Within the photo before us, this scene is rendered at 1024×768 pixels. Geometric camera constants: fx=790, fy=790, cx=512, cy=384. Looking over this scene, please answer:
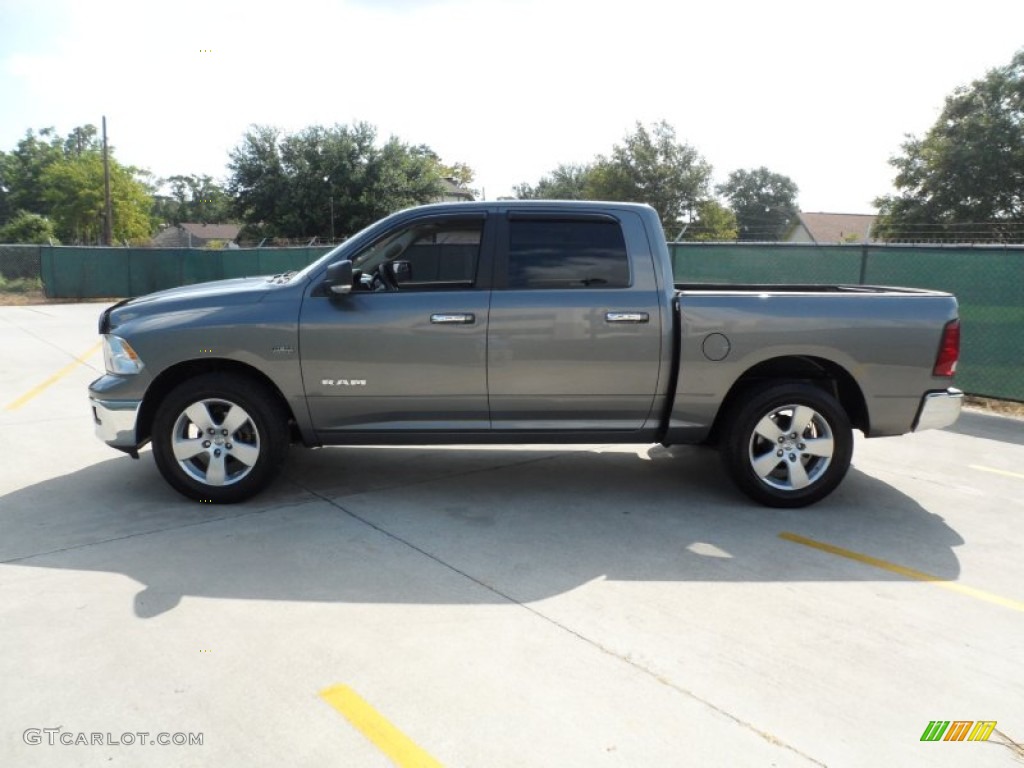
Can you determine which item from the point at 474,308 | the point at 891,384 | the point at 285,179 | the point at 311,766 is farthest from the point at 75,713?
the point at 285,179

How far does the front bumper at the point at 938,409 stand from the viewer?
528 cm

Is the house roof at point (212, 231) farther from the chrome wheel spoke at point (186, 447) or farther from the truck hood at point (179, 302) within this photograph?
the chrome wheel spoke at point (186, 447)

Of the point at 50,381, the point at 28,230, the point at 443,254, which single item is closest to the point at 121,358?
the point at 443,254

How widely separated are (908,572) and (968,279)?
6280 mm

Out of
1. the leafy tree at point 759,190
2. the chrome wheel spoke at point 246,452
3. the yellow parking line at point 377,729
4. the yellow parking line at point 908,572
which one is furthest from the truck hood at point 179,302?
the leafy tree at point 759,190

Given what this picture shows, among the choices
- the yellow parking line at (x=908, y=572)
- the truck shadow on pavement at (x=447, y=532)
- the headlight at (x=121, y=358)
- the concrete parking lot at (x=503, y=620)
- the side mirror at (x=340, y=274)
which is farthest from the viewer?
the headlight at (x=121, y=358)

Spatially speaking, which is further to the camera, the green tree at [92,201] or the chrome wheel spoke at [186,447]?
the green tree at [92,201]

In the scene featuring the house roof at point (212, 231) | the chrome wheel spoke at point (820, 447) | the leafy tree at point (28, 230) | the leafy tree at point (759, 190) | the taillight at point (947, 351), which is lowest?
the chrome wheel spoke at point (820, 447)

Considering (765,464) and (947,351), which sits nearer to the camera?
(947,351)

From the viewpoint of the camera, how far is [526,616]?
3764 millimetres

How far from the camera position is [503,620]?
12.2 feet

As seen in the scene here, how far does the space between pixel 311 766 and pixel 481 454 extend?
4.15m

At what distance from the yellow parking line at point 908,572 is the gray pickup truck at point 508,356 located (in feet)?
1.87

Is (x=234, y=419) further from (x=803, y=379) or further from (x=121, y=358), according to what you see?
(x=803, y=379)
